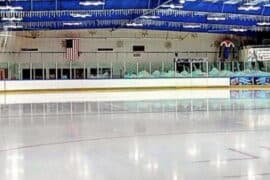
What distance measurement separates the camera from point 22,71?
1195 inches

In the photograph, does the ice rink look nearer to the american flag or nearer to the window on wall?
the american flag

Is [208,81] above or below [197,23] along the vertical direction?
below

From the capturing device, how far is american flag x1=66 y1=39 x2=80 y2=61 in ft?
132

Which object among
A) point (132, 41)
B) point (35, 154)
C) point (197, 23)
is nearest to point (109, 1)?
point (197, 23)

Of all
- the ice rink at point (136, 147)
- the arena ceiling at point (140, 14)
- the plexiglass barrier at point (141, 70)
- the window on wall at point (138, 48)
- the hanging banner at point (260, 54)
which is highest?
the arena ceiling at point (140, 14)

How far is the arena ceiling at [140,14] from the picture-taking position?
27766 millimetres

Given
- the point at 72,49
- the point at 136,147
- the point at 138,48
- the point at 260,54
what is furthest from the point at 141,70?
the point at 136,147

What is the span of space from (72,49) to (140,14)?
10191mm

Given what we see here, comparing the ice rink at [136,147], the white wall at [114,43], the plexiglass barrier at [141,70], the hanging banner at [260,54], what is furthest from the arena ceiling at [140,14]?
the ice rink at [136,147]

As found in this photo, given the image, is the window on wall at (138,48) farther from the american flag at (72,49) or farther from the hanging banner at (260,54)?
the hanging banner at (260,54)

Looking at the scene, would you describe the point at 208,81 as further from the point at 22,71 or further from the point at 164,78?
the point at 22,71

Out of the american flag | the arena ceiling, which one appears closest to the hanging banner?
the arena ceiling

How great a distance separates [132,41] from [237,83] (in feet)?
43.4

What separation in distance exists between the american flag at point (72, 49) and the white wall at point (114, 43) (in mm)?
482
